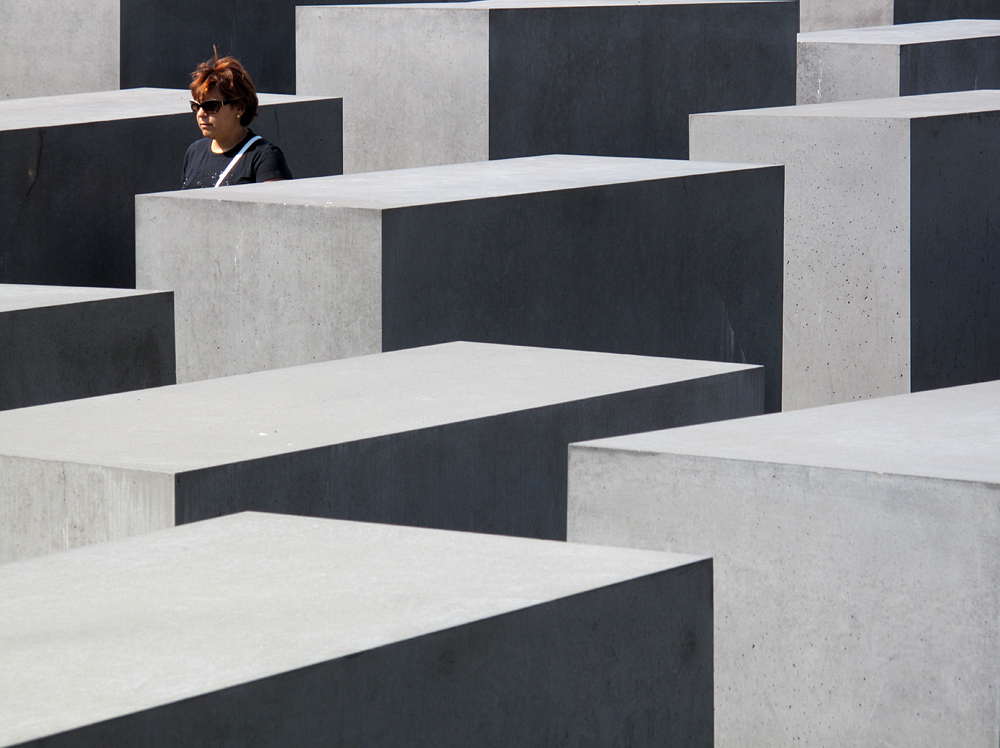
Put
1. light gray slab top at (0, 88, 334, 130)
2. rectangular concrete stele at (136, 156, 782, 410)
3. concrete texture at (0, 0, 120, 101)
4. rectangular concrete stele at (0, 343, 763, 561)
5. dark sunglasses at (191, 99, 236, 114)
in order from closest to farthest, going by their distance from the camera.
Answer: rectangular concrete stele at (0, 343, 763, 561) < rectangular concrete stele at (136, 156, 782, 410) < dark sunglasses at (191, 99, 236, 114) < light gray slab top at (0, 88, 334, 130) < concrete texture at (0, 0, 120, 101)

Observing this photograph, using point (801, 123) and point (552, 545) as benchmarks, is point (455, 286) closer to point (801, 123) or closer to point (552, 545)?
point (801, 123)

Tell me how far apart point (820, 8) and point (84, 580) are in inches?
648

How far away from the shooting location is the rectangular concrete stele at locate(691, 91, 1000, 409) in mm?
8938

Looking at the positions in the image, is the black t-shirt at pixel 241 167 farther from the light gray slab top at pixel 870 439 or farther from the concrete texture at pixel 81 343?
the light gray slab top at pixel 870 439

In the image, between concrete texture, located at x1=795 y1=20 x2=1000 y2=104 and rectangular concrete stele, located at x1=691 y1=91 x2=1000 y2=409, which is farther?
concrete texture, located at x1=795 y1=20 x2=1000 y2=104

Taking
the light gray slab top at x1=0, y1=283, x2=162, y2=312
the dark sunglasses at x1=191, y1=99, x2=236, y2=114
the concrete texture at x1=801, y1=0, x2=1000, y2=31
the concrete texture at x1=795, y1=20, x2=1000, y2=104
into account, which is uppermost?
the concrete texture at x1=801, y1=0, x2=1000, y2=31

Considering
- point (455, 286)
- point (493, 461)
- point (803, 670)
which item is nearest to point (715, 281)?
point (455, 286)

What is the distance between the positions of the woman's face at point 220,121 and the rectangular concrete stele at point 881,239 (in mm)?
2604

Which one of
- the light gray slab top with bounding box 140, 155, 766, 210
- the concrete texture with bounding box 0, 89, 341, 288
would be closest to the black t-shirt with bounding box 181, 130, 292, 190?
the light gray slab top with bounding box 140, 155, 766, 210

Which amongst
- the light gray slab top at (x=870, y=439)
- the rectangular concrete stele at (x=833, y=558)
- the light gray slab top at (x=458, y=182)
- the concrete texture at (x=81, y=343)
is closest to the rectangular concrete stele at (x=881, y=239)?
the light gray slab top at (x=458, y=182)

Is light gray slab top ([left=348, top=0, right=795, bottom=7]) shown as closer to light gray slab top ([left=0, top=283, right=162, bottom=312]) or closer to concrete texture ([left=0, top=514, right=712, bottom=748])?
light gray slab top ([left=0, top=283, right=162, bottom=312])

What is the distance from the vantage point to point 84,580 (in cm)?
318

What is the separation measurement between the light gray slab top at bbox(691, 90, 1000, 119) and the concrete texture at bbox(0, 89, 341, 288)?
8.63ft

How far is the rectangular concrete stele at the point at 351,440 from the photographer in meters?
4.35
